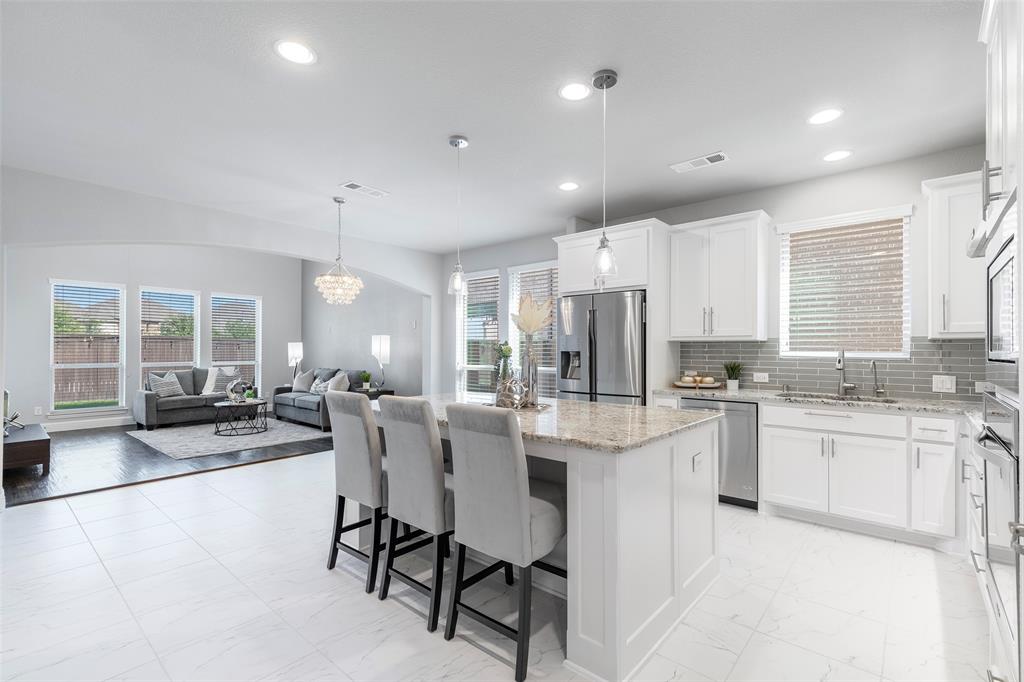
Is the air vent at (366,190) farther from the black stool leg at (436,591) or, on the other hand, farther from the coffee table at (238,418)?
the coffee table at (238,418)

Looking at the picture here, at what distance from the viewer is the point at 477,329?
685 cm

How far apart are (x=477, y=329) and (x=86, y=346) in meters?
6.16

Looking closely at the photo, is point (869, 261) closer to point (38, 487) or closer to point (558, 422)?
point (558, 422)

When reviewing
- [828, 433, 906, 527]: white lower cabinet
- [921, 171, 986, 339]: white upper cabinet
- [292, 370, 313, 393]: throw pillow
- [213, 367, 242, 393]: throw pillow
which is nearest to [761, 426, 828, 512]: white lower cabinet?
[828, 433, 906, 527]: white lower cabinet

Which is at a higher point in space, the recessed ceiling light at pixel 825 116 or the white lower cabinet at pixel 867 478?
the recessed ceiling light at pixel 825 116

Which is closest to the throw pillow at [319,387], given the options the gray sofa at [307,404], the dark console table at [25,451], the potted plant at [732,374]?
the gray sofa at [307,404]

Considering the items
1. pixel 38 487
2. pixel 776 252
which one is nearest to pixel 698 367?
pixel 776 252

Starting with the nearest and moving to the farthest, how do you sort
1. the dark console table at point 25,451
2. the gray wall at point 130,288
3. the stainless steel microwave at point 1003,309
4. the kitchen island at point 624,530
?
the stainless steel microwave at point 1003,309, the kitchen island at point 624,530, the dark console table at point 25,451, the gray wall at point 130,288

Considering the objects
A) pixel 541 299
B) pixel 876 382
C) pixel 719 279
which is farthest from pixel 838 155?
pixel 541 299

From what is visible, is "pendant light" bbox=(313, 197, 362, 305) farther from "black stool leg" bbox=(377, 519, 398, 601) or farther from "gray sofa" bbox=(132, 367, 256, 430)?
"gray sofa" bbox=(132, 367, 256, 430)

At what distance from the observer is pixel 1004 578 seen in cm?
147

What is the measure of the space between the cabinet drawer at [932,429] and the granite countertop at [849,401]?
2.1 inches

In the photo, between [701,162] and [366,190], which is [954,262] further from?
[366,190]

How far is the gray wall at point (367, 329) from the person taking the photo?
25.5 ft
